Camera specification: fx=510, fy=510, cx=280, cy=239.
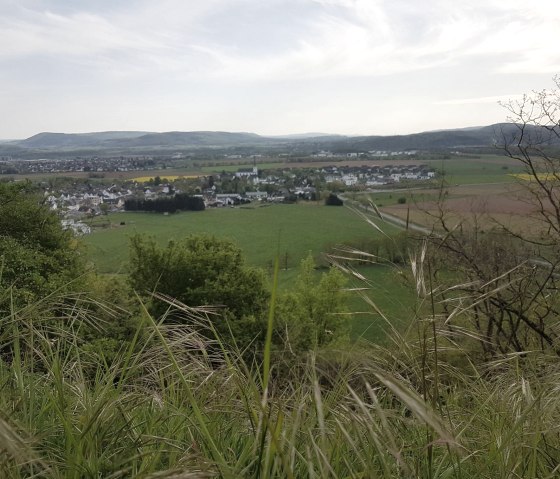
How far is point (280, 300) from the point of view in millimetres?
→ 22422

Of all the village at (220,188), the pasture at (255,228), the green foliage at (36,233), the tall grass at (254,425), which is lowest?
the pasture at (255,228)

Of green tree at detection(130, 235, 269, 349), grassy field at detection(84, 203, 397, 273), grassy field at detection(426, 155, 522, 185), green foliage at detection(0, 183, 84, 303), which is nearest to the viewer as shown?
green foliage at detection(0, 183, 84, 303)

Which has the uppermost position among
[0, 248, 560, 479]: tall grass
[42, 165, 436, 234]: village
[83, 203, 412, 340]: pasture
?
[0, 248, 560, 479]: tall grass

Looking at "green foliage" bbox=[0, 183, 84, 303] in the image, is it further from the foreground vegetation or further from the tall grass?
the tall grass

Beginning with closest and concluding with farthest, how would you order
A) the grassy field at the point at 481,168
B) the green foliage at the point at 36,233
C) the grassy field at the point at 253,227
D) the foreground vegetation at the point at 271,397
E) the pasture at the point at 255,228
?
the foreground vegetation at the point at 271,397, the green foliage at the point at 36,233, the pasture at the point at 255,228, the grassy field at the point at 253,227, the grassy field at the point at 481,168

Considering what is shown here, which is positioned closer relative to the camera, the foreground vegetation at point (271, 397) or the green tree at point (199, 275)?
the foreground vegetation at point (271, 397)

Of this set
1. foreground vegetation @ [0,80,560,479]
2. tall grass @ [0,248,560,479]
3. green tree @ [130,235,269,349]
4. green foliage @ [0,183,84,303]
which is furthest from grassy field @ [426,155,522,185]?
tall grass @ [0,248,560,479]

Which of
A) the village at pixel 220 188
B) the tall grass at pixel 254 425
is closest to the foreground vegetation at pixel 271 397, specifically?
the tall grass at pixel 254 425

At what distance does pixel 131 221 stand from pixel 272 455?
6152 cm

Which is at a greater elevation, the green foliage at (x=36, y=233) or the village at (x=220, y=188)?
the green foliage at (x=36, y=233)

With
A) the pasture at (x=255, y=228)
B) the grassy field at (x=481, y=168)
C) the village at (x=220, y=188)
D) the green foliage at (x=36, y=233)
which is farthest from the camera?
the village at (x=220, y=188)

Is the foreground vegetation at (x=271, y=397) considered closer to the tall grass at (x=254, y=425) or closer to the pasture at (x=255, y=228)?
the tall grass at (x=254, y=425)

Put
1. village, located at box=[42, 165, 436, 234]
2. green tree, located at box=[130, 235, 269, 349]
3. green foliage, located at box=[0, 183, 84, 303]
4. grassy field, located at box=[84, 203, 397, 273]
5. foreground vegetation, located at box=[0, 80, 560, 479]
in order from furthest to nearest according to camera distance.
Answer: village, located at box=[42, 165, 436, 234] → grassy field, located at box=[84, 203, 397, 273] → green tree, located at box=[130, 235, 269, 349] → green foliage, located at box=[0, 183, 84, 303] → foreground vegetation, located at box=[0, 80, 560, 479]

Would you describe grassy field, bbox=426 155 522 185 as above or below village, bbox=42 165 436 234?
above
